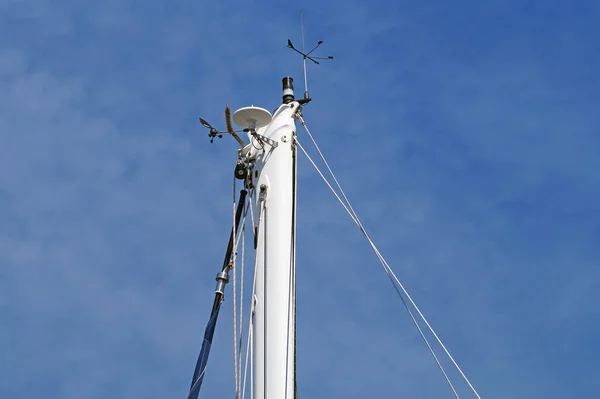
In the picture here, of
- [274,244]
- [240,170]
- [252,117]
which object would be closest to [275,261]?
[274,244]

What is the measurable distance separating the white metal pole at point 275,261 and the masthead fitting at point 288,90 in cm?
14

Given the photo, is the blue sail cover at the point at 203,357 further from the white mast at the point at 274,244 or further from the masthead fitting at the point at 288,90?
the masthead fitting at the point at 288,90

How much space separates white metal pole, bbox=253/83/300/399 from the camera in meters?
14.2

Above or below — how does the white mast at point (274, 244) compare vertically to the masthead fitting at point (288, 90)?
below

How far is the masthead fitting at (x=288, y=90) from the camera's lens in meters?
17.1

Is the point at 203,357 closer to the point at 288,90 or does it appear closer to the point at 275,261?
the point at 275,261

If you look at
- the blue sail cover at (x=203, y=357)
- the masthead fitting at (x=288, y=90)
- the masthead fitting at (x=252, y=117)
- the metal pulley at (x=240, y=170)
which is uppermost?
the masthead fitting at (x=288, y=90)

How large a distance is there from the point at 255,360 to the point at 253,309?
0.89m

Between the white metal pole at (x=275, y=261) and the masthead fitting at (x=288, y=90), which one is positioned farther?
the masthead fitting at (x=288, y=90)

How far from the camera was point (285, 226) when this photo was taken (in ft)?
51.0

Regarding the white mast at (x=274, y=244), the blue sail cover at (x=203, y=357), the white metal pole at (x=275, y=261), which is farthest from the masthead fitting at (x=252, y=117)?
the blue sail cover at (x=203, y=357)

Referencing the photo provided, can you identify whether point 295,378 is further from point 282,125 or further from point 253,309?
point 282,125

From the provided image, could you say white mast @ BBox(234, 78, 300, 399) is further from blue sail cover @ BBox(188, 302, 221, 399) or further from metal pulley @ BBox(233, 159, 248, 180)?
blue sail cover @ BBox(188, 302, 221, 399)

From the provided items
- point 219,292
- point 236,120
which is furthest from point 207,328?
point 236,120
